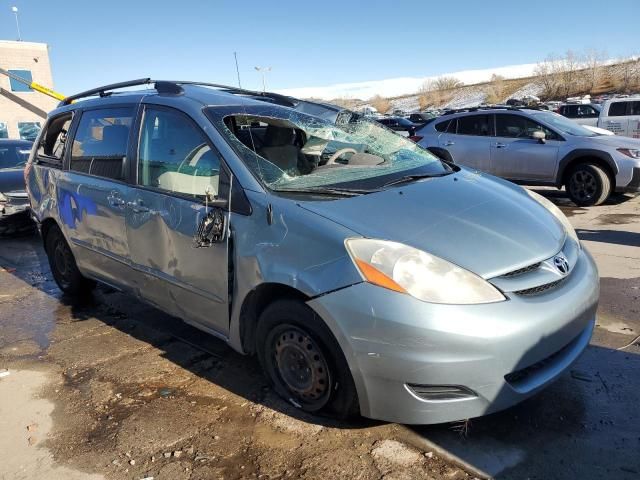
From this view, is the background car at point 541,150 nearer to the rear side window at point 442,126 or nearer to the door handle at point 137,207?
the rear side window at point 442,126

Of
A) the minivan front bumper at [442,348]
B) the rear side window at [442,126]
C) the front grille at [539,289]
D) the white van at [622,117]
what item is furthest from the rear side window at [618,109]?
the minivan front bumper at [442,348]

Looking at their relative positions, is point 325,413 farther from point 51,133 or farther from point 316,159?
point 51,133

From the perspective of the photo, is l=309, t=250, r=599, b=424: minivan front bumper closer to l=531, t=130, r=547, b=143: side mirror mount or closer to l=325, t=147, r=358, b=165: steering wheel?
l=325, t=147, r=358, b=165: steering wheel

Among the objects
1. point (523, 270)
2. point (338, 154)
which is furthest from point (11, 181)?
point (523, 270)

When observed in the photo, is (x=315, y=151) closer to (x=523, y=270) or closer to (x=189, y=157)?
(x=189, y=157)

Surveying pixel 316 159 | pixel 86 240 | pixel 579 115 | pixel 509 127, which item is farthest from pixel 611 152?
pixel 579 115

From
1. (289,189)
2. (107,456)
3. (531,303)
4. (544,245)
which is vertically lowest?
(107,456)

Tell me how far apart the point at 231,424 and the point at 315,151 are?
1.79 m

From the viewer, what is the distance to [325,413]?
274 cm

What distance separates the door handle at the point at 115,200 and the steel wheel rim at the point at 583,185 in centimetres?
756

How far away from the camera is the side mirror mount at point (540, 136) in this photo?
29.1 feet

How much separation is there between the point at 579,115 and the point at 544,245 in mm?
18244

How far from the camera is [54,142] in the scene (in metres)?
4.92

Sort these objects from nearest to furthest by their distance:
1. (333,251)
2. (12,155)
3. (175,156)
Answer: (333,251) → (175,156) → (12,155)
